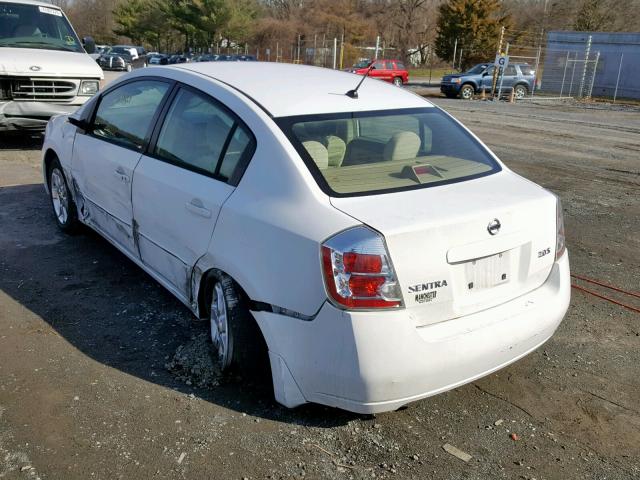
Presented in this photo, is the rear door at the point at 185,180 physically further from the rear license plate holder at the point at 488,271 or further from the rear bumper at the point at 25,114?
the rear bumper at the point at 25,114

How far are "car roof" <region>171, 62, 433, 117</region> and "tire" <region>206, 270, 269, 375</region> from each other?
975 mm

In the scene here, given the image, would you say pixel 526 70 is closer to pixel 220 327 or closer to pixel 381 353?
pixel 220 327

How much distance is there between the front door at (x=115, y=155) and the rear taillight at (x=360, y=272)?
6.58 feet

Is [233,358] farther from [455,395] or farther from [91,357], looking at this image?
[455,395]

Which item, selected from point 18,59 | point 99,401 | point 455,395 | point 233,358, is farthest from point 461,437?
point 18,59

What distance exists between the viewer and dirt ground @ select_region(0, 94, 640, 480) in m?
2.74

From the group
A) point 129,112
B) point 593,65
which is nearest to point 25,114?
point 129,112

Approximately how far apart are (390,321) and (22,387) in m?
2.07

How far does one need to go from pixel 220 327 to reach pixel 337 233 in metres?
1.07

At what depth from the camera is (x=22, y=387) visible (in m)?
3.27

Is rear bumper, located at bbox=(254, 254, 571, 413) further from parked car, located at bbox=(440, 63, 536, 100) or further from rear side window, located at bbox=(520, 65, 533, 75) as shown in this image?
rear side window, located at bbox=(520, 65, 533, 75)

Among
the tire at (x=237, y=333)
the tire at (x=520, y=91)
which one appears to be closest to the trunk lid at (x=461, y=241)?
the tire at (x=237, y=333)

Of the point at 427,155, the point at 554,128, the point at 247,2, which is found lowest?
the point at 554,128

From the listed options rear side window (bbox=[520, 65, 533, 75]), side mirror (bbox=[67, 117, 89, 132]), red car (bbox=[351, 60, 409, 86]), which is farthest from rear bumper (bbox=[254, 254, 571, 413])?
red car (bbox=[351, 60, 409, 86])
